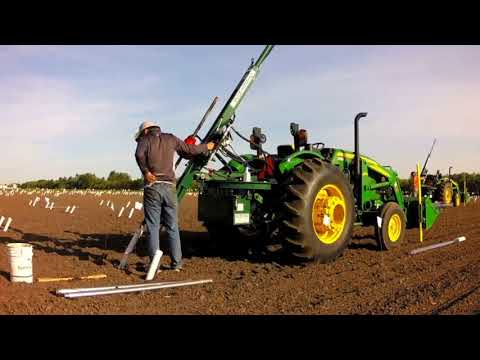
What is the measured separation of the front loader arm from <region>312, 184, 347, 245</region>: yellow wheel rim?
5.42 feet

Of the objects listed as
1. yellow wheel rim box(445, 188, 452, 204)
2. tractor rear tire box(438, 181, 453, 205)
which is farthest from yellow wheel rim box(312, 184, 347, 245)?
yellow wheel rim box(445, 188, 452, 204)

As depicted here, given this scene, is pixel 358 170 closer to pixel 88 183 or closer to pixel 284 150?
pixel 284 150

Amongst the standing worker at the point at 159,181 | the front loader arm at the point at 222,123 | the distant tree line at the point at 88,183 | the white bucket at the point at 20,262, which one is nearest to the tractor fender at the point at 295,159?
the front loader arm at the point at 222,123

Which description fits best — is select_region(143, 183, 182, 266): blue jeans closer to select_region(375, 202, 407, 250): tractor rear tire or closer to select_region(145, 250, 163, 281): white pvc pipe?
select_region(145, 250, 163, 281): white pvc pipe

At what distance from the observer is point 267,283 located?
17.2 feet

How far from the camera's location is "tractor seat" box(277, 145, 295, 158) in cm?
770

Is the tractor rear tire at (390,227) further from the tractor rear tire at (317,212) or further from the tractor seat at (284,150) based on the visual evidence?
the tractor seat at (284,150)

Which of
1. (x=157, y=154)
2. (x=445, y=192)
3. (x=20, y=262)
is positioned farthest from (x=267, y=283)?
(x=445, y=192)

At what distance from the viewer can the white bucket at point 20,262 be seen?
196 inches

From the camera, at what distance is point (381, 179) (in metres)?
8.78

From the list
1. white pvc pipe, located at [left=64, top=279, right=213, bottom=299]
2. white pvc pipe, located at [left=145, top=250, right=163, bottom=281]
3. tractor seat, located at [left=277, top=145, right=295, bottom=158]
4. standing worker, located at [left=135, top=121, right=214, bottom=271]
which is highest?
tractor seat, located at [left=277, top=145, right=295, bottom=158]

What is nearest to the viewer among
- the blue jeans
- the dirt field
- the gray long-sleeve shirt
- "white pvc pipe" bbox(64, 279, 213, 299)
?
the dirt field

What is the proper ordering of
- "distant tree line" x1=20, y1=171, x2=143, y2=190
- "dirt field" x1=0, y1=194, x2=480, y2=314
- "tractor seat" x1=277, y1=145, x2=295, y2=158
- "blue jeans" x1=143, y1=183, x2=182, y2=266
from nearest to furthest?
"dirt field" x1=0, y1=194, x2=480, y2=314 → "blue jeans" x1=143, y1=183, x2=182, y2=266 → "tractor seat" x1=277, y1=145, x2=295, y2=158 → "distant tree line" x1=20, y1=171, x2=143, y2=190
